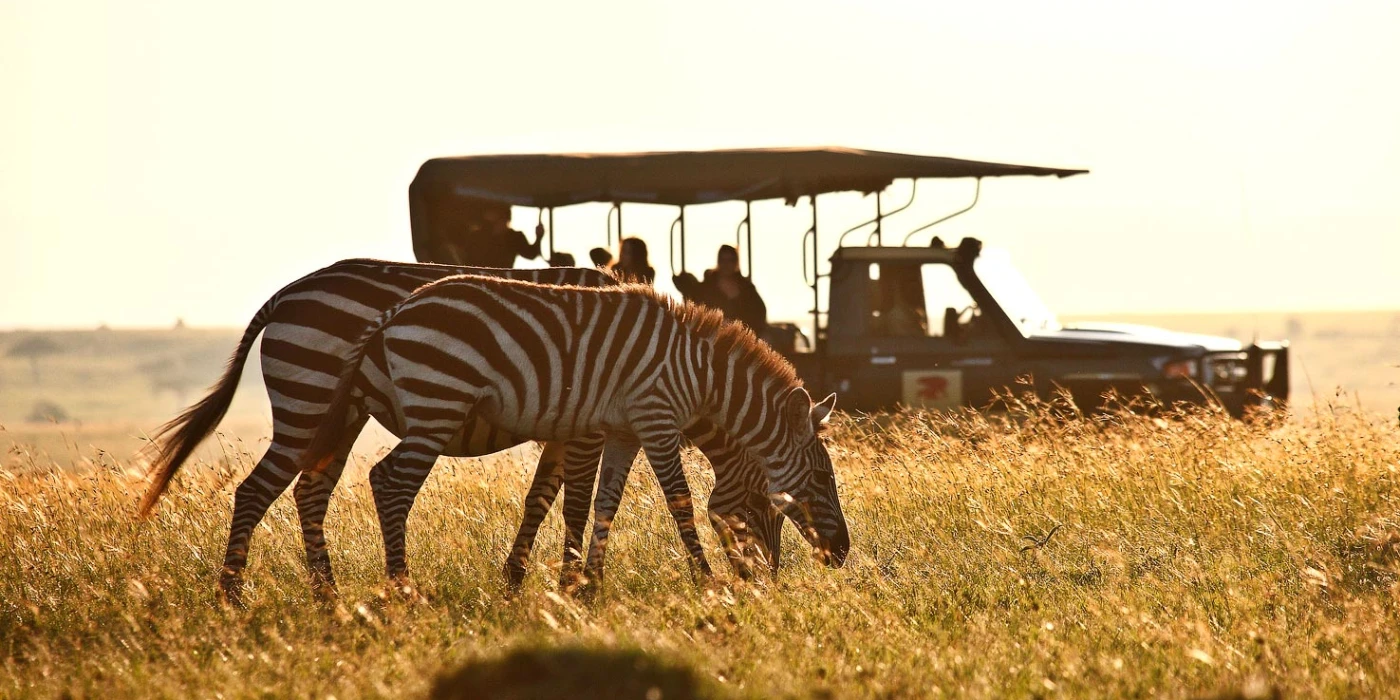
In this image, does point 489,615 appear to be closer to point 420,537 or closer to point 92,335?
point 420,537

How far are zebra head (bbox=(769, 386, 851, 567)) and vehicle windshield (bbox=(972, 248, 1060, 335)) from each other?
14.1 feet

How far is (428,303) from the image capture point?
696cm

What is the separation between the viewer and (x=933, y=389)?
440 inches

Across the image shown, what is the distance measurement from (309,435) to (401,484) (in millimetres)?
724

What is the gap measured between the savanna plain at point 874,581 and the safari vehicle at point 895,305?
1.46 feet

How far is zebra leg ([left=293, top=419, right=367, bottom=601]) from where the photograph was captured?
24.6ft

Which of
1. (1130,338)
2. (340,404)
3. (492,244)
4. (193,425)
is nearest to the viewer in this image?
(340,404)

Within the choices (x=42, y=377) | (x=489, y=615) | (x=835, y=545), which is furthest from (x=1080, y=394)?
(x=42, y=377)

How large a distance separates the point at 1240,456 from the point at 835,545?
3.48m

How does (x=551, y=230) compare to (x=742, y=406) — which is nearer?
(x=742, y=406)

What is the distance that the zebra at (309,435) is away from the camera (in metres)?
7.33

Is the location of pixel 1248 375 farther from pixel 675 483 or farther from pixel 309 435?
pixel 309 435

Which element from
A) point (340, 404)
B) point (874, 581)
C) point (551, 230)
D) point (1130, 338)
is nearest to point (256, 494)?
point (340, 404)

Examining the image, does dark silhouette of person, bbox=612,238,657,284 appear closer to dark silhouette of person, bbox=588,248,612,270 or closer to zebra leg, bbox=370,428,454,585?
dark silhouette of person, bbox=588,248,612,270
